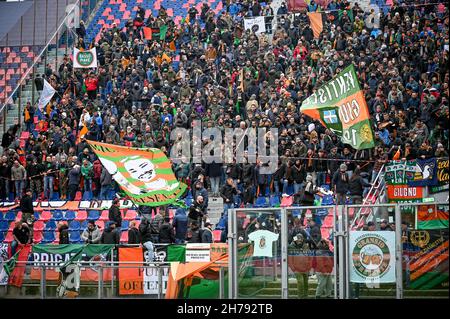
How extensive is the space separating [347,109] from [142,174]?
16.2 feet

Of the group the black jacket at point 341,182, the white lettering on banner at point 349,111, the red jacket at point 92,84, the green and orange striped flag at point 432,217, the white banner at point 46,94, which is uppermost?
the red jacket at point 92,84

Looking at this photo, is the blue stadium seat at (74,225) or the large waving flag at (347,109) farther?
the blue stadium seat at (74,225)

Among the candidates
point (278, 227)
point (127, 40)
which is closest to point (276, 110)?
point (127, 40)

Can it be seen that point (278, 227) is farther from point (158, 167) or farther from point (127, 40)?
point (127, 40)

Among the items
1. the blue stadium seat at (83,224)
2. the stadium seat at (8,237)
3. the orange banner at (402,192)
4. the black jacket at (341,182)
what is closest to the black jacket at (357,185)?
the black jacket at (341,182)

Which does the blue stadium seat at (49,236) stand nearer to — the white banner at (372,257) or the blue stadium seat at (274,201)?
the blue stadium seat at (274,201)

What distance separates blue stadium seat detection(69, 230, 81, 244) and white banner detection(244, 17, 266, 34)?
1118 cm

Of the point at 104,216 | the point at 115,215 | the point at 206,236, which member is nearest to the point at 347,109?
the point at 206,236

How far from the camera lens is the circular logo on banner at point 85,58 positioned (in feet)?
118

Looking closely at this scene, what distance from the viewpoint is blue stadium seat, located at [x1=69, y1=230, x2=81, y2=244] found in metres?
29.1

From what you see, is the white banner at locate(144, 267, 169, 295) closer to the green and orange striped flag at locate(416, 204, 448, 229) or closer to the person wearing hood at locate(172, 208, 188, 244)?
the person wearing hood at locate(172, 208, 188, 244)

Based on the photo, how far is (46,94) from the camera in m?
35.2

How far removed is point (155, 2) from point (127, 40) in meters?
5.79
